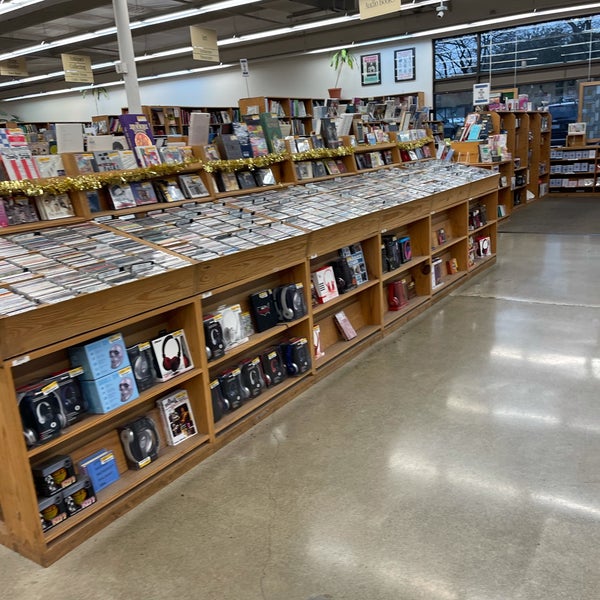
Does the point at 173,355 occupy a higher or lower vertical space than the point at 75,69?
lower

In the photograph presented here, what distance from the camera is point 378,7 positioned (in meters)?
6.37

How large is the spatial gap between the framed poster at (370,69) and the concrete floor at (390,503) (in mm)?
12495

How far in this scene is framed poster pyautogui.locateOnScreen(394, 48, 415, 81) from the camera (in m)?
14.6

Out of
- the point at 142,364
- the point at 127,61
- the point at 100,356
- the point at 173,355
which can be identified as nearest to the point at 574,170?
the point at 127,61

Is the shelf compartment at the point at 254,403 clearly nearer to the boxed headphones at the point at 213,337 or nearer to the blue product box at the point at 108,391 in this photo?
the boxed headphones at the point at 213,337

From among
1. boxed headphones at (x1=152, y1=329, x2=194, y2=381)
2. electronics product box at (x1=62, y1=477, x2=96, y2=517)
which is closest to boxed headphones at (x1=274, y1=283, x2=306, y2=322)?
boxed headphones at (x1=152, y1=329, x2=194, y2=381)

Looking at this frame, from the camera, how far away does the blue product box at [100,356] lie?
2.70 metres

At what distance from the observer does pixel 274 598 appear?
7.30 ft

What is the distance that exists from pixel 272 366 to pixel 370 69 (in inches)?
525

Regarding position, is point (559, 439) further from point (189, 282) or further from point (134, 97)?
point (134, 97)

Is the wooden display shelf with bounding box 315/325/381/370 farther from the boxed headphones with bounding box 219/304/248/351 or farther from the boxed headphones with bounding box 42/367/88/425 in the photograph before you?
the boxed headphones with bounding box 42/367/88/425

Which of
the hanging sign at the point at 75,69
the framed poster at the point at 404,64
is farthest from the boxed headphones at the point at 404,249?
the framed poster at the point at 404,64

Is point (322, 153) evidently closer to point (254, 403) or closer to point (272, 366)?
point (272, 366)

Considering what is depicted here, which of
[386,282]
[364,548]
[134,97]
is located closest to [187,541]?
[364,548]
